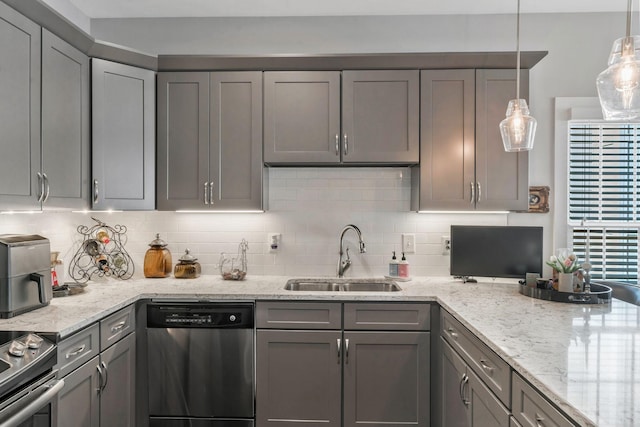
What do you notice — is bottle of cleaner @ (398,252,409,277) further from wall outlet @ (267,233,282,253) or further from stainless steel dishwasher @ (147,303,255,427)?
stainless steel dishwasher @ (147,303,255,427)

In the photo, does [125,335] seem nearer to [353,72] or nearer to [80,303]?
[80,303]

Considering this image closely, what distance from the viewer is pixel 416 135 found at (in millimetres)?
2598

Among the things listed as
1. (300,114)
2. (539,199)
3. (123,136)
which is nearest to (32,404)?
(123,136)

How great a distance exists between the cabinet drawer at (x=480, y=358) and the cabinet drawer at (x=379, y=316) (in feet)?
0.70

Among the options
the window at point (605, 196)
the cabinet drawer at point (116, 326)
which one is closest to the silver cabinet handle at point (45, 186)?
the cabinet drawer at point (116, 326)

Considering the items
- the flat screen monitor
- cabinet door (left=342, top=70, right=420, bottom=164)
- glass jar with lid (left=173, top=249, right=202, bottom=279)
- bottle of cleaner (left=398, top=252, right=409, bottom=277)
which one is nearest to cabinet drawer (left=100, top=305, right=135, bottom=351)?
glass jar with lid (left=173, top=249, right=202, bottom=279)

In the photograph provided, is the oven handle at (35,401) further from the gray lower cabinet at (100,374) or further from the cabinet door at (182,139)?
the cabinet door at (182,139)

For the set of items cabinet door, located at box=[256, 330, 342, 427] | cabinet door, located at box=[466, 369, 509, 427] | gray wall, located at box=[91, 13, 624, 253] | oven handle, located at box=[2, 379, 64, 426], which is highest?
gray wall, located at box=[91, 13, 624, 253]

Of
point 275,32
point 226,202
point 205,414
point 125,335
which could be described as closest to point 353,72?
point 275,32

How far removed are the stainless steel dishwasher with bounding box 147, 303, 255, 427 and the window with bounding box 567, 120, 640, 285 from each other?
7.83 feet

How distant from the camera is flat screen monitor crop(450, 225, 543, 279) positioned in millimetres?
2592

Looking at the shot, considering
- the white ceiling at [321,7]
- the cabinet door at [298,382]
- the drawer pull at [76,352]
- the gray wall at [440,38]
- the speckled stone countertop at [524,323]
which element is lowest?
the cabinet door at [298,382]

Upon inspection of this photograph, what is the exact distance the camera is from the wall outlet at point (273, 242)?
2912 millimetres

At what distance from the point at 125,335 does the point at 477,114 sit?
Result: 2.50m
